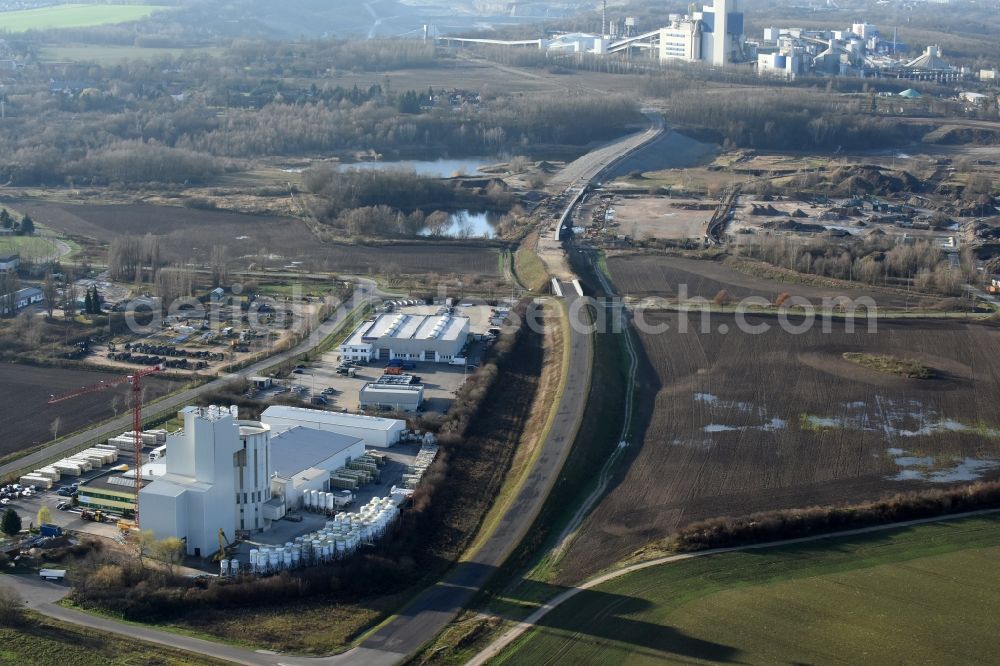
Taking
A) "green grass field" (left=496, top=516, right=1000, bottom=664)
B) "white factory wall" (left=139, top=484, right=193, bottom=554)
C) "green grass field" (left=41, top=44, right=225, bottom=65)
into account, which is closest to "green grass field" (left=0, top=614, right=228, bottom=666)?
"white factory wall" (left=139, top=484, right=193, bottom=554)

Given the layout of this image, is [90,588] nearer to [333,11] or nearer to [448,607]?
[448,607]

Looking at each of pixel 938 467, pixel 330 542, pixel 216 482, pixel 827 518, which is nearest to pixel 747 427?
pixel 938 467

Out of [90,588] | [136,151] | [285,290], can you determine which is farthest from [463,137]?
[90,588]

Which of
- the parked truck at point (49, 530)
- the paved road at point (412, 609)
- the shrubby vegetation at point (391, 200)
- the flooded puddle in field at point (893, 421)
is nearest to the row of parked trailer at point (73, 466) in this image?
Result: the parked truck at point (49, 530)

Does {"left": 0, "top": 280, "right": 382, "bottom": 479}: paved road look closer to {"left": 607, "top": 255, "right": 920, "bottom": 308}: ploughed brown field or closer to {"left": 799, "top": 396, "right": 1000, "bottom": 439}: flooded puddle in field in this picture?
{"left": 607, "top": 255, "right": 920, "bottom": 308}: ploughed brown field

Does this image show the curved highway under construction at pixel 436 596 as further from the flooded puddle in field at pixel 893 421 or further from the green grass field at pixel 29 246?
the green grass field at pixel 29 246

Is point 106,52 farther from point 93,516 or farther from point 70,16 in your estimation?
point 93,516

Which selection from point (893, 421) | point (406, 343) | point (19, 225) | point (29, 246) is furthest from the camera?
point (19, 225)
